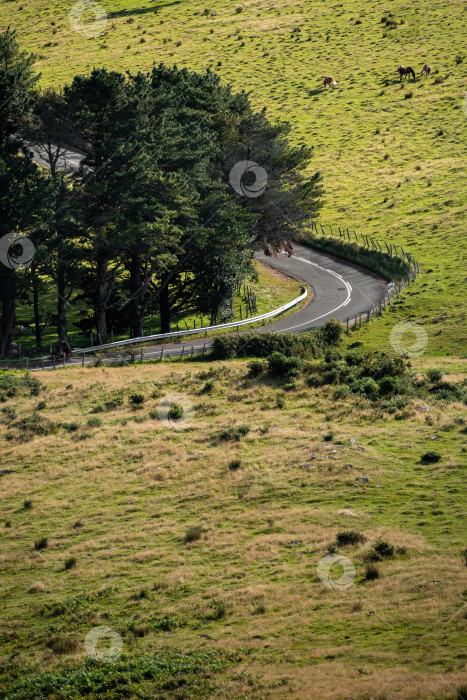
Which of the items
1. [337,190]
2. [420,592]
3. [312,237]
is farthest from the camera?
[337,190]

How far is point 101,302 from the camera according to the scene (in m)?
55.3

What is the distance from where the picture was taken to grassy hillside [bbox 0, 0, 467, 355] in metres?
73.5

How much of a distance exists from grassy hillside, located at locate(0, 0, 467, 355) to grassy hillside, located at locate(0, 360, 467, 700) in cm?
2026

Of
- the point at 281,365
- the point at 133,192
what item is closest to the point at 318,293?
the point at 133,192

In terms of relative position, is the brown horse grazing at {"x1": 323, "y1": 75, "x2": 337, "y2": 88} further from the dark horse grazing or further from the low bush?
the low bush

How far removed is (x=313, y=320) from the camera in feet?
193

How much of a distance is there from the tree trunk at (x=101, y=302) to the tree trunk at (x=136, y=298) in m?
2.19

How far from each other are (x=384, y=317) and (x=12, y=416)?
96.9 ft

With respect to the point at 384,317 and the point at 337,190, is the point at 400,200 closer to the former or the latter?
the point at 337,190

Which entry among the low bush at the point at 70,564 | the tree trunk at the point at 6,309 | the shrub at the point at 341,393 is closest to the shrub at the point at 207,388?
the shrub at the point at 341,393

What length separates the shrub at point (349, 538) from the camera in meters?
24.1

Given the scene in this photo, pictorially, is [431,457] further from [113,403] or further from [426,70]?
[426,70]

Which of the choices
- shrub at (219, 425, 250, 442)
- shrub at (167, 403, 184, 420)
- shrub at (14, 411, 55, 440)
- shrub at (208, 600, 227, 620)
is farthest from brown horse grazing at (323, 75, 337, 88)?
shrub at (208, 600, 227, 620)

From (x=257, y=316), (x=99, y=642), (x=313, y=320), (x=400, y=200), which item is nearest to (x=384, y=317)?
(x=313, y=320)
